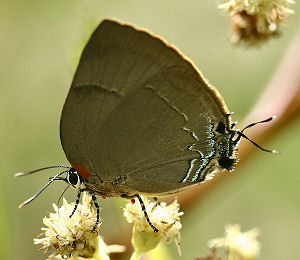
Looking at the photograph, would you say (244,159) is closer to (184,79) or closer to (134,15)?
(184,79)

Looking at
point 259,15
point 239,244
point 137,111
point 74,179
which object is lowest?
point 239,244

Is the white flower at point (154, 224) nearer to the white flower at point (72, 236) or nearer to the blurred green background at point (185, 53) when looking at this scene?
the white flower at point (72, 236)

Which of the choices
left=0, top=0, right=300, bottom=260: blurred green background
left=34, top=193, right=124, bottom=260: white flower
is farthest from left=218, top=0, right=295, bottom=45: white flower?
left=0, top=0, right=300, bottom=260: blurred green background

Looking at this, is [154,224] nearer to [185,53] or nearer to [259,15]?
[259,15]

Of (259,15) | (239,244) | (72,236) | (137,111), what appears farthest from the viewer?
(239,244)

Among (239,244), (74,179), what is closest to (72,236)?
(74,179)

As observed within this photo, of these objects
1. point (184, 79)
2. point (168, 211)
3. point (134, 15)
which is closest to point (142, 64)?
point (184, 79)

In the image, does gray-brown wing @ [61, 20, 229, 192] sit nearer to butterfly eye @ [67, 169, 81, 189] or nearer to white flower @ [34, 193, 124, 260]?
butterfly eye @ [67, 169, 81, 189]
